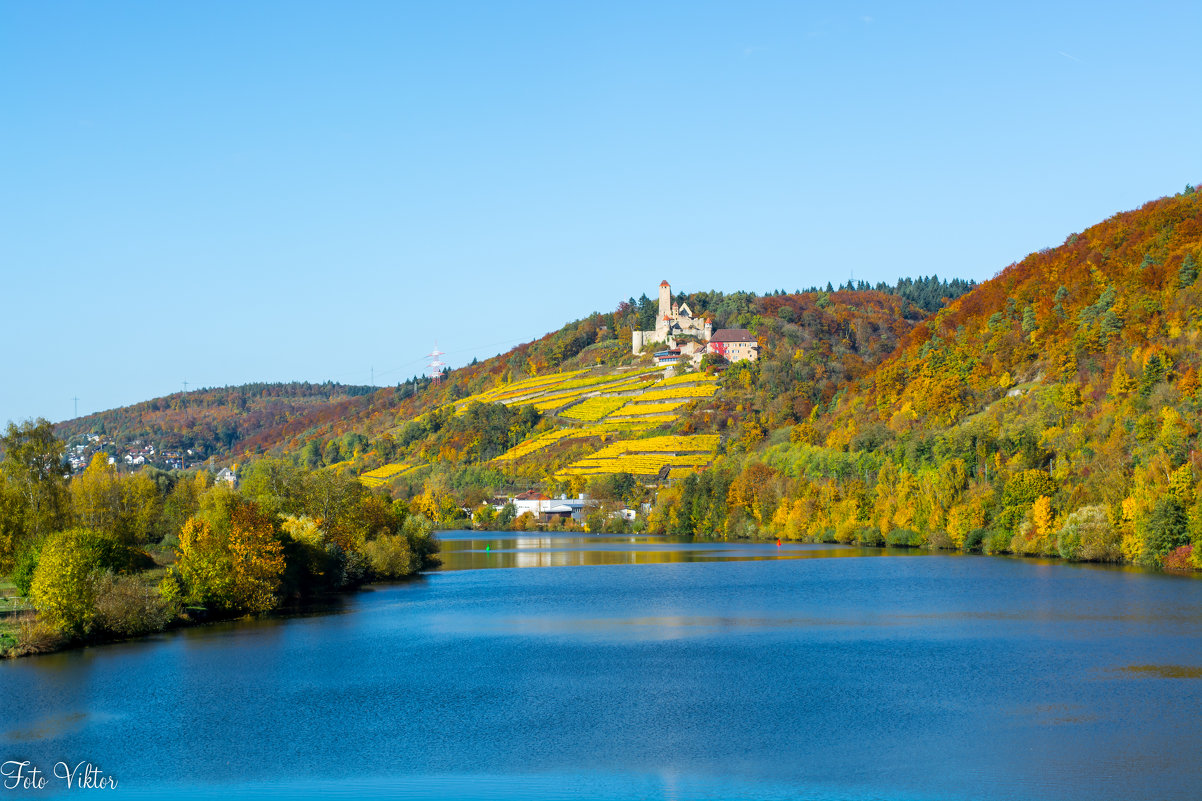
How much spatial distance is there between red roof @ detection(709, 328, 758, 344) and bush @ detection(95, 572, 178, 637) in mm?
145087

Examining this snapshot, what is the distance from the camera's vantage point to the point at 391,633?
149 ft

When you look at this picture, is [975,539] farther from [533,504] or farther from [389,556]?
[533,504]

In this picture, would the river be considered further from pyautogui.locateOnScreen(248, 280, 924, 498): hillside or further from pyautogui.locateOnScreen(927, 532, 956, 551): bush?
pyautogui.locateOnScreen(248, 280, 924, 498): hillside

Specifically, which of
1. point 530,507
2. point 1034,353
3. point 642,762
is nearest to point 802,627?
point 642,762

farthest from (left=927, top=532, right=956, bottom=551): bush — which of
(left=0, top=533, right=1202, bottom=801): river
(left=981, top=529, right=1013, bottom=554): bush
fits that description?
(left=0, top=533, right=1202, bottom=801): river

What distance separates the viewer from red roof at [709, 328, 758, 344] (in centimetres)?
18225

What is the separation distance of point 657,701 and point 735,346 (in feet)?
498

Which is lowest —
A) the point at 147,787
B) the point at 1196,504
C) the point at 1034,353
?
the point at 147,787

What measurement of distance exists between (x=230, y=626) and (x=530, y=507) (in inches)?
3645

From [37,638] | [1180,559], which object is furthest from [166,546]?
[1180,559]

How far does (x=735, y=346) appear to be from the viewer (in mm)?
180875

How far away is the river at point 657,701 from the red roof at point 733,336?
129 metres

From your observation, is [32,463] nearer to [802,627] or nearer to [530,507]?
[802,627]

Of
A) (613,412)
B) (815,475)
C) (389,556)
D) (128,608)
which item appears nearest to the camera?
(128,608)
